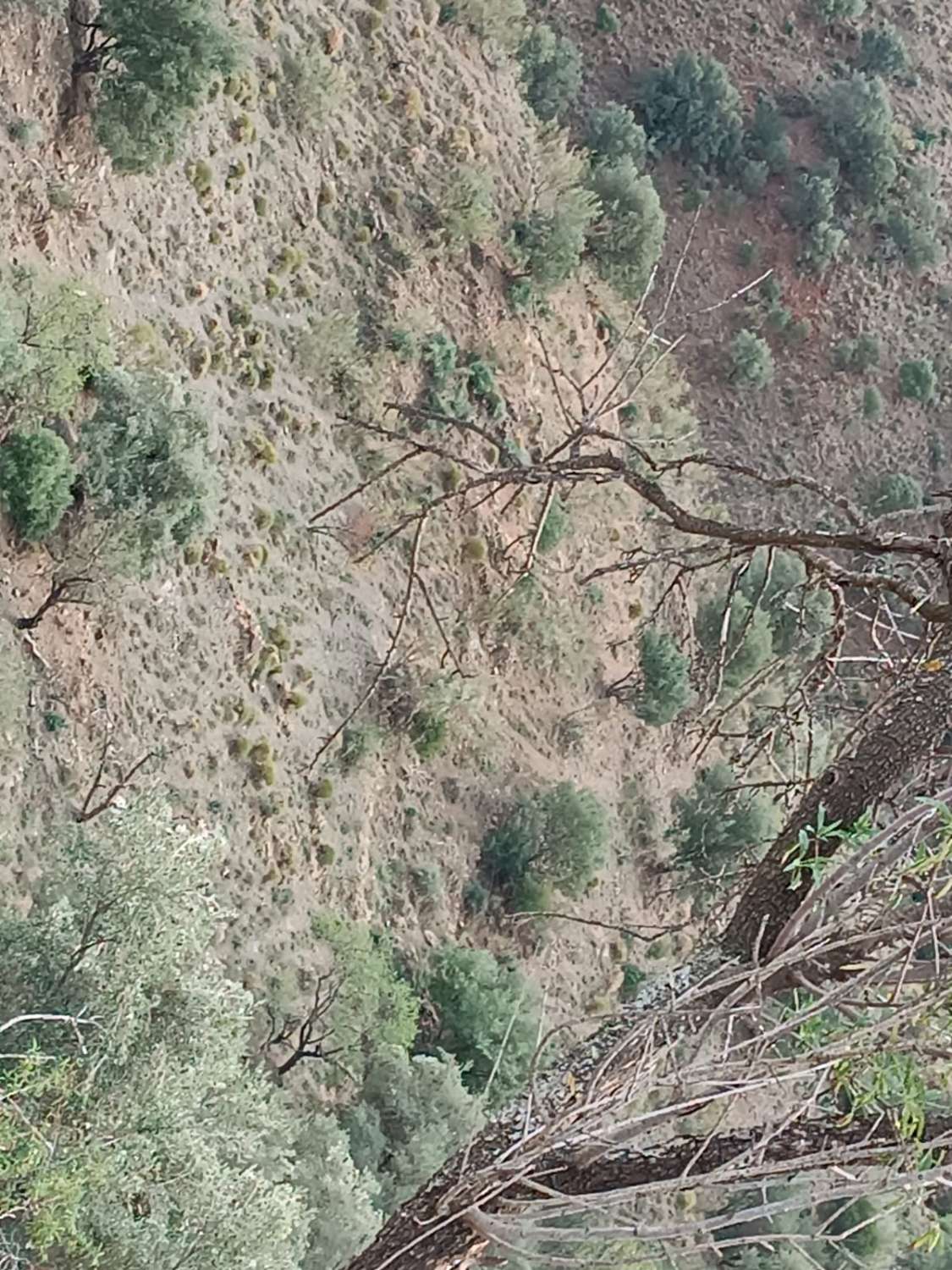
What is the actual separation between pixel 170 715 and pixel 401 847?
9.47 ft

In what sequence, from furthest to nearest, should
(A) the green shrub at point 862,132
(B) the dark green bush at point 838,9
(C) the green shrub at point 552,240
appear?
(B) the dark green bush at point 838,9 → (A) the green shrub at point 862,132 → (C) the green shrub at point 552,240

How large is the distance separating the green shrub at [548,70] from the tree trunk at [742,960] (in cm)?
1219

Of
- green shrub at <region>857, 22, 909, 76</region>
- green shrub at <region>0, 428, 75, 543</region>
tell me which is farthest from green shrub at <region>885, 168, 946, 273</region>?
green shrub at <region>0, 428, 75, 543</region>

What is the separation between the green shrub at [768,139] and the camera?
48.2 ft

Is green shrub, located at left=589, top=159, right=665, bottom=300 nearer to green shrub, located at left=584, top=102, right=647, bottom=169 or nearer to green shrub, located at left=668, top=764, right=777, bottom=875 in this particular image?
green shrub, located at left=584, top=102, right=647, bottom=169

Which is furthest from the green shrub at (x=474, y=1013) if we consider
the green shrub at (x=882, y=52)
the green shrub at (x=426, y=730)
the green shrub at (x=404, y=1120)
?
the green shrub at (x=882, y=52)

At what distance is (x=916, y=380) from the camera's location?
15211 millimetres

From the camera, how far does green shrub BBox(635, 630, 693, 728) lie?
12.4 m

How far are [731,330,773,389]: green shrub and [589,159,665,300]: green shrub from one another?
1.65 metres

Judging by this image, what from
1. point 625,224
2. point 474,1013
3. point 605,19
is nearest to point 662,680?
point 474,1013

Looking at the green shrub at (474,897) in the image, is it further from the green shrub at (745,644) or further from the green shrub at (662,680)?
the green shrub at (745,644)

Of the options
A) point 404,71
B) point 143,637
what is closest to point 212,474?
point 143,637

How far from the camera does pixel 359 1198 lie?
315 inches

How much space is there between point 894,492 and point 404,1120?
9.90m
